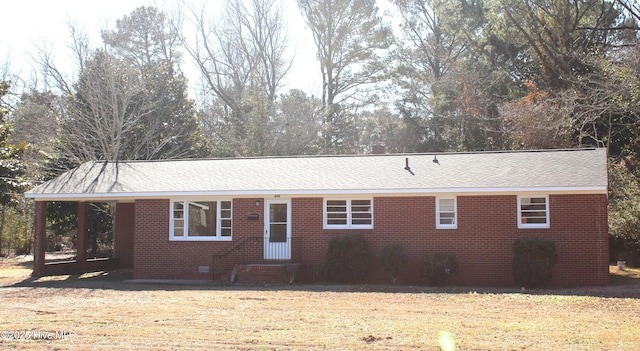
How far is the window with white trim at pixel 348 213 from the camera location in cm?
1911

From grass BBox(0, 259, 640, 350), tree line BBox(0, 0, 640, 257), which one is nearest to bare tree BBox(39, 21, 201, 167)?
tree line BBox(0, 0, 640, 257)

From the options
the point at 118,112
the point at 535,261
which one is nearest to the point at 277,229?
the point at 535,261

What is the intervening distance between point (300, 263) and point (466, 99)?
66.6 ft

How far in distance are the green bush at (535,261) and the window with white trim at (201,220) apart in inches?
339

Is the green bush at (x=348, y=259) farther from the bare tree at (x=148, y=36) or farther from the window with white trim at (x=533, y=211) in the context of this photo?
the bare tree at (x=148, y=36)

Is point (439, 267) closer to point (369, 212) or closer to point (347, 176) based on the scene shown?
point (369, 212)

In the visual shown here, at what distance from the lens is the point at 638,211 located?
22.0 m

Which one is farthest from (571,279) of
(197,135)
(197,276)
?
(197,135)

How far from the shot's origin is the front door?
64.1 ft

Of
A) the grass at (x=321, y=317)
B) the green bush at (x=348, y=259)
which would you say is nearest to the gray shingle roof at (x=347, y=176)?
the green bush at (x=348, y=259)

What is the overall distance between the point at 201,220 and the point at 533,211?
391 inches

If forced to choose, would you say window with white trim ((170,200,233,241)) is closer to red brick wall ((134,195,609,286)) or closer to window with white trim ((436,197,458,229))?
red brick wall ((134,195,609,286))

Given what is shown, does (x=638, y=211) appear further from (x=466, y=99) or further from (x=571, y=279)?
(x=466, y=99)

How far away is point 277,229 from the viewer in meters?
19.7
